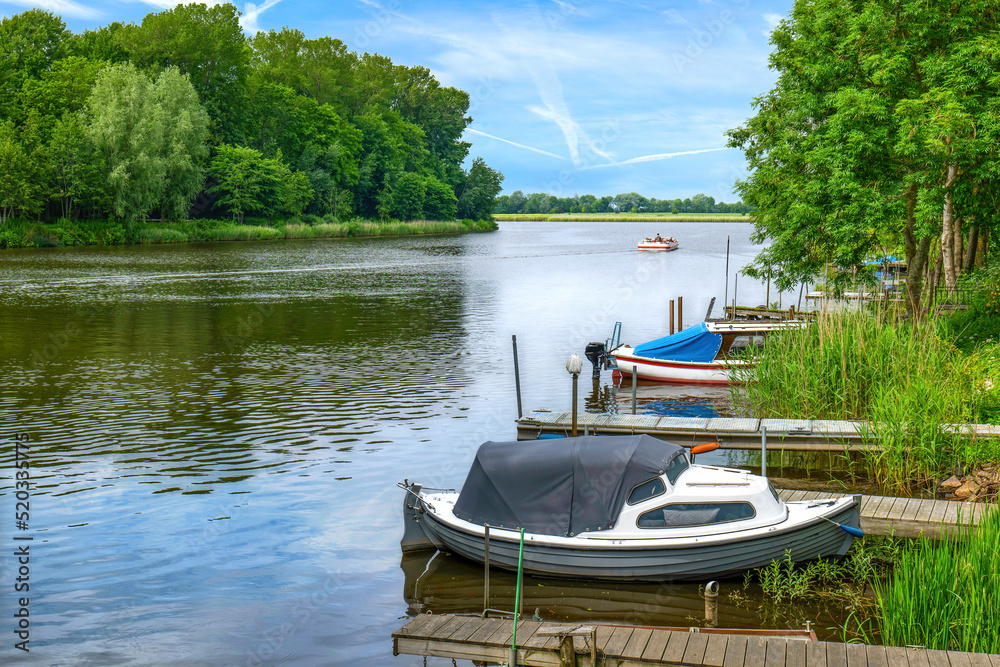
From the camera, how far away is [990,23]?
73.8ft

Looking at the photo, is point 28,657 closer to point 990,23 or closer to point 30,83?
point 990,23

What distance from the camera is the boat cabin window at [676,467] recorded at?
39.5 feet

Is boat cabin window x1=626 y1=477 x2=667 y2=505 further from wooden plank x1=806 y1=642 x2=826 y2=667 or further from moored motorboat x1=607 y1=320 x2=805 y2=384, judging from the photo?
moored motorboat x1=607 y1=320 x2=805 y2=384

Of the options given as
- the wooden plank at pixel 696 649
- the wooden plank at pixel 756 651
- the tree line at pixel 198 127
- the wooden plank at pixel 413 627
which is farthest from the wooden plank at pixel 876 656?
the tree line at pixel 198 127

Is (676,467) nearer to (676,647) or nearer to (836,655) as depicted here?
(676,647)

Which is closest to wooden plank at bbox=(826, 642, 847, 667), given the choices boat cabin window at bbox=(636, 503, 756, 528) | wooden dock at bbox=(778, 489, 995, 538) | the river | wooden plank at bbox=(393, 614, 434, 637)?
the river

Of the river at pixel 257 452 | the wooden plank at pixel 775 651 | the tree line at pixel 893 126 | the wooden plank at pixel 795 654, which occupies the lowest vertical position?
the river at pixel 257 452

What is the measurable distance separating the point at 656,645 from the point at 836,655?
5.75 feet

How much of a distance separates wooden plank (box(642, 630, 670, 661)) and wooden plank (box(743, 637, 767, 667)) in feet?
2.73

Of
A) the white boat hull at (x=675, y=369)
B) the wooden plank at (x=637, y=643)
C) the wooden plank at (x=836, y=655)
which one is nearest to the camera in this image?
the wooden plank at (x=836, y=655)

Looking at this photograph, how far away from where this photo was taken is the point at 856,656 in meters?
8.20

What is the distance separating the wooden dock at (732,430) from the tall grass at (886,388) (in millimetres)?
362

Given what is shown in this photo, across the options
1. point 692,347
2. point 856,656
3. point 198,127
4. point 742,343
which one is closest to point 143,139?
point 198,127

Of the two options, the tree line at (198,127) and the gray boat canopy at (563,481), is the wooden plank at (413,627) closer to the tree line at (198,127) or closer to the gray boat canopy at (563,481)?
the gray boat canopy at (563,481)
